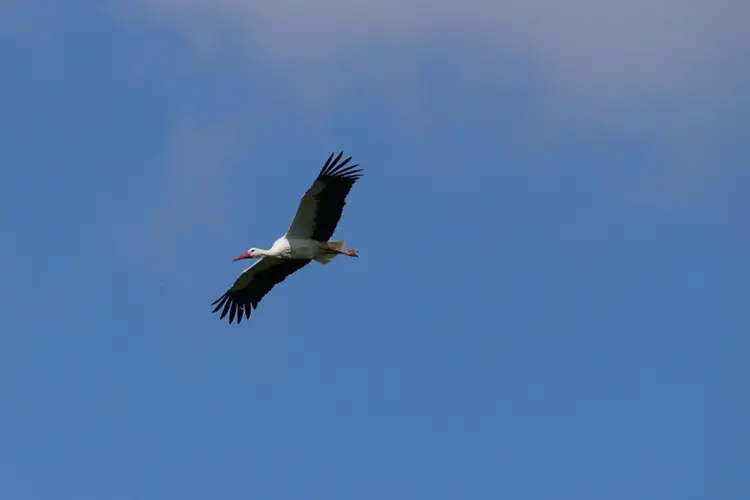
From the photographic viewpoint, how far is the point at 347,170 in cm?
3097

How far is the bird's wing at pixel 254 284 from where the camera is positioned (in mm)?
32938

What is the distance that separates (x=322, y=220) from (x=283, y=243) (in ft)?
3.52

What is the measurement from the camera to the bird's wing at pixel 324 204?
30.9 m

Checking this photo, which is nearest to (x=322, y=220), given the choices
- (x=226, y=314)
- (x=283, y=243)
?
(x=283, y=243)

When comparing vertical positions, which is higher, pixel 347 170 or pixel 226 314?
pixel 347 170

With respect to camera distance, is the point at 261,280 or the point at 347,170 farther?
the point at 261,280

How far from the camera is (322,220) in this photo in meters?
31.5

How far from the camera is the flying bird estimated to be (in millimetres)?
30984

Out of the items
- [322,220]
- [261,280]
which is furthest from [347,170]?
[261,280]

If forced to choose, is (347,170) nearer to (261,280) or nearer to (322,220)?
(322,220)

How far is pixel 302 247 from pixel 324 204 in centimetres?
119

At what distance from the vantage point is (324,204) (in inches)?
1230

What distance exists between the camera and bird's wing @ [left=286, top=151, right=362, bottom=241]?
101 feet

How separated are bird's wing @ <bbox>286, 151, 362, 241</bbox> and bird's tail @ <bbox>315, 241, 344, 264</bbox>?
202 millimetres
